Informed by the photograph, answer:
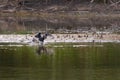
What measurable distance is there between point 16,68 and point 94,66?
235cm

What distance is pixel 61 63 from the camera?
59.5 ft

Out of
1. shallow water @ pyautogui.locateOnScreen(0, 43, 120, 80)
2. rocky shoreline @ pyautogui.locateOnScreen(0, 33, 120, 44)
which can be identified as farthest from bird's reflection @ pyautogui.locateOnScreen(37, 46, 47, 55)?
rocky shoreline @ pyautogui.locateOnScreen(0, 33, 120, 44)

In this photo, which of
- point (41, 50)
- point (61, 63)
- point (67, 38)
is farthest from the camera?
point (67, 38)

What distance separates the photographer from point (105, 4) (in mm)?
53344

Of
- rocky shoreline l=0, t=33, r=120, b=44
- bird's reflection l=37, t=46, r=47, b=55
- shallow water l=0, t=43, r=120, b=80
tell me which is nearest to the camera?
shallow water l=0, t=43, r=120, b=80

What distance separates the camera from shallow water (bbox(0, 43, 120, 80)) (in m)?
15.1

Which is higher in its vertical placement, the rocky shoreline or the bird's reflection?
the rocky shoreline

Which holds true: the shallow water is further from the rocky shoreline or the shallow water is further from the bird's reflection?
the rocky shoreline

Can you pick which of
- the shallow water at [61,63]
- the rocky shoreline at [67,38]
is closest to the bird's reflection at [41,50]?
the shallow water at [61,63]

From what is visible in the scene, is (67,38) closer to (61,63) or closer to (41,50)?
(41,50)

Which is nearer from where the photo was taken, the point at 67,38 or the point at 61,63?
the point at 61,63

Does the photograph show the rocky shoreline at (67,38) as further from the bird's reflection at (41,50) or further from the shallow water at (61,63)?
the shallow water at (61,63)

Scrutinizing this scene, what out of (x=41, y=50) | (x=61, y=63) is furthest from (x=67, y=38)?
(x=61, y=63)

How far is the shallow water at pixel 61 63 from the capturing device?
15.1 m
